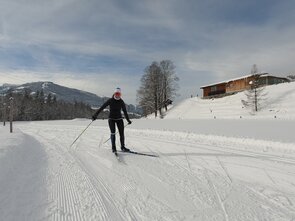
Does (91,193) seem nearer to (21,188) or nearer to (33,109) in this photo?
(21,188)

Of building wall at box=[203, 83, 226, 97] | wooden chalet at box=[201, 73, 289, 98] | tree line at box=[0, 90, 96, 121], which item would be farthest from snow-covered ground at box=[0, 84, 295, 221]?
tree line at box=[0, 90, 96, 121]

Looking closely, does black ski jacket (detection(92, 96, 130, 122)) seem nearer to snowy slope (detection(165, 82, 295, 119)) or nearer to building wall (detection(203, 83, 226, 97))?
snowy slope (detection(165, 82, 295, 119))

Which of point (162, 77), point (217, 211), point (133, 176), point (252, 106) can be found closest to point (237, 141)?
point (133, 176)

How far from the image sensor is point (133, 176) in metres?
6.29

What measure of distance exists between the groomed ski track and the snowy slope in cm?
3309

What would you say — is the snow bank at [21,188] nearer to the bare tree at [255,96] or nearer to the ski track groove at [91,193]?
the ski track groove at [91,193]

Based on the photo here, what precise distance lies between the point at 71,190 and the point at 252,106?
157 feet

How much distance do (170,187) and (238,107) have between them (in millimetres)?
49829

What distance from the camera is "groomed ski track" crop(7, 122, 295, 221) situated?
162 inches

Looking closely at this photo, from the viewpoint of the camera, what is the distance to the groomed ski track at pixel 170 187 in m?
4.11

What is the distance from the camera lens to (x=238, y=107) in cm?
5250

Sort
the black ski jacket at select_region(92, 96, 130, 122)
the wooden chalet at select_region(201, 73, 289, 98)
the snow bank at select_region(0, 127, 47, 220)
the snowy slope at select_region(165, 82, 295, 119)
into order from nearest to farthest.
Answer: the snow bank at select_region(0, 127, 47, 220), the black ski jacket at select_region(92, 96, 130, 122), the snowy slope at select_region(165, 82, 295, 119), the wooden chalet at select_region(201, 73, 289, 98)

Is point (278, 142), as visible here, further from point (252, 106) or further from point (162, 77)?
point (162, 77)

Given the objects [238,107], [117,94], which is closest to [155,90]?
[238,107]
